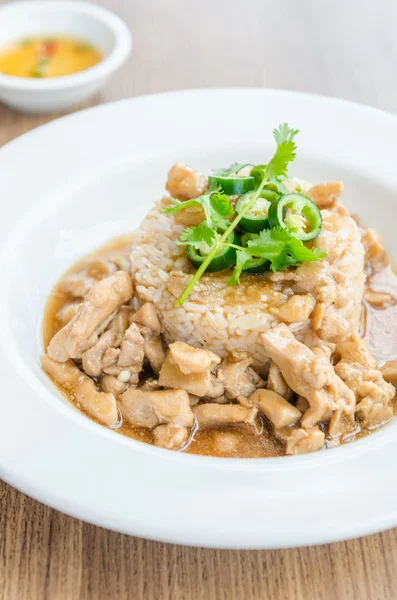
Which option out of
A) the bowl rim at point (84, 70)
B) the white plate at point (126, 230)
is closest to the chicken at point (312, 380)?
the white plate at point (126, 230)

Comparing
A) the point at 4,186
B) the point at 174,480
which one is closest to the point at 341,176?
the point at 4,186

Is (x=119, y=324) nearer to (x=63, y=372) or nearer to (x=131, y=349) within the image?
(x=131, y=349)

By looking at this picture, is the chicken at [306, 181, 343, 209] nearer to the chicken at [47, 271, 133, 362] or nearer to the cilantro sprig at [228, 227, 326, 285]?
the cilantro sprig at [228, 227, 326, 285]

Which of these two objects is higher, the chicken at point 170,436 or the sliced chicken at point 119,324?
the sliced chicken at point 119,324

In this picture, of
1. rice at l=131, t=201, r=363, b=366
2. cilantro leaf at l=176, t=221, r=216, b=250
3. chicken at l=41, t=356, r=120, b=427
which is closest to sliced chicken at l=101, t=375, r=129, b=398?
chicken at l=41, t=356, r=120, b=427

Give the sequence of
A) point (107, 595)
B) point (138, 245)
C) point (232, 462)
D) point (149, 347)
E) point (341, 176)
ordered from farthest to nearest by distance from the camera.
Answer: point (341, 176) → point (138, 245) → point (149, 347) → point (232, 462) → point (107, 595)

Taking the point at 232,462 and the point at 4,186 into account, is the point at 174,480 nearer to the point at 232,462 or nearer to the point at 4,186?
the point at 232,462

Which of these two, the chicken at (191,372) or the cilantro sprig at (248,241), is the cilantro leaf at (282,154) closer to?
the cilantro sprig at (248,241)

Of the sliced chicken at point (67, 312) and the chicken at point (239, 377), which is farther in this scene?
the sliced chicken at point (67, 312)
